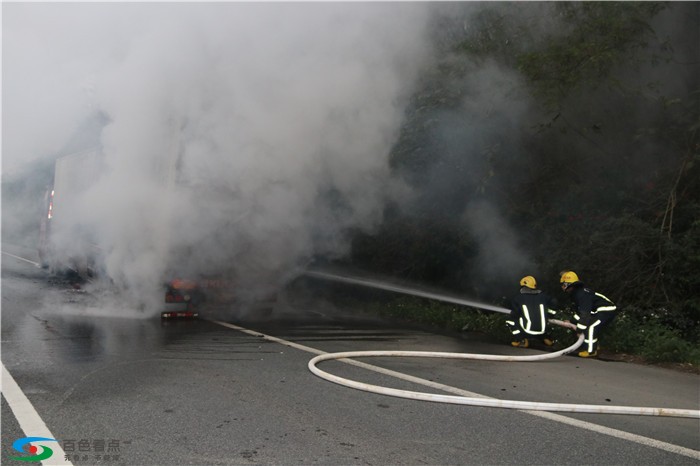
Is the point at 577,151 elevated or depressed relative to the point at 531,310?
elevated

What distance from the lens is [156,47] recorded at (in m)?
7.40

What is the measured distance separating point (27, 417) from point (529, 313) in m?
5.18

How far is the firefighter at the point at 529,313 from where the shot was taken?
679cm

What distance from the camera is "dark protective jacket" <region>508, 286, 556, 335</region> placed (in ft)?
22.2

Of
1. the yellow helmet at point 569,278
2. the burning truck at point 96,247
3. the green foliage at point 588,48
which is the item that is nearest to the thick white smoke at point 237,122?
the burning truck at point 96,247

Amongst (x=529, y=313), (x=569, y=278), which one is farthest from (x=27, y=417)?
(x=569, y=278)

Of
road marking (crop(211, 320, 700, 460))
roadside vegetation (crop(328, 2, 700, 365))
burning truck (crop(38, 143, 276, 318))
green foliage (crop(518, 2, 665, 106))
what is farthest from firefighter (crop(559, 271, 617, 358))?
burning truck (crop(38, 143, 276, 318))

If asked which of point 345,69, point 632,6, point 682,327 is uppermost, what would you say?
point 632,6

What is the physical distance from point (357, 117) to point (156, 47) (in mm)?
2653

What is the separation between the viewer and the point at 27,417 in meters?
3.75

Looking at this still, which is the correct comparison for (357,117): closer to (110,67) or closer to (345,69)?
(345,69)

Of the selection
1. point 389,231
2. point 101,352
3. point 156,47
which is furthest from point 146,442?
point 389,231

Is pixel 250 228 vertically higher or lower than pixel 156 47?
lower

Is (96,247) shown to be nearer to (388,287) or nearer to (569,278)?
(388,287)
